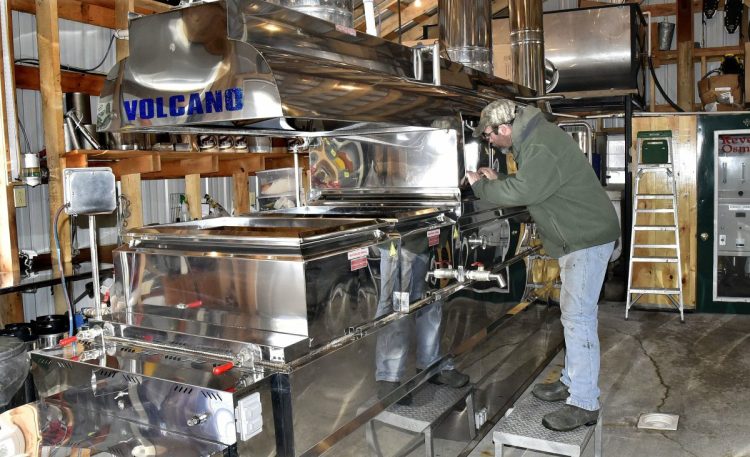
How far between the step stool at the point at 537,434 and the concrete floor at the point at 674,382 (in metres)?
0.35

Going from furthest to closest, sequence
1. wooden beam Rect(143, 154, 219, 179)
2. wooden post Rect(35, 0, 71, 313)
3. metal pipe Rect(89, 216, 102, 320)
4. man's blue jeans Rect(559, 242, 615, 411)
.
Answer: wooden beam Rect(143, 154, 219, 179) → wooden post Rect(35, 0, 71, 313) → man's blue jeans Rect(559, 242, 615, 411) → metal pipe Rect(89, 216, 102, 320)

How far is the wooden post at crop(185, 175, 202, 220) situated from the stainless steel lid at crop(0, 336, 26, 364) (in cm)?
275

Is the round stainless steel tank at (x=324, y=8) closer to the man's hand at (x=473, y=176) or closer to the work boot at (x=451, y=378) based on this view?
the man's hand at (x=473, y=176)

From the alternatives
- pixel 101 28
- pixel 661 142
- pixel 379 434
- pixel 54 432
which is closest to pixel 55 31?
pixel 101 28

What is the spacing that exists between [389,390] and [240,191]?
3.75m

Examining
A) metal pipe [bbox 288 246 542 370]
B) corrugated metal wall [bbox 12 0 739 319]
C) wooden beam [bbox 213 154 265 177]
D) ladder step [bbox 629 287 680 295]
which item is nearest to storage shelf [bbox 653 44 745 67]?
ladder step [bbox 629 287 680 295]

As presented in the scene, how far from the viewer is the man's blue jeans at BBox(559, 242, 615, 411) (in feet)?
10.5

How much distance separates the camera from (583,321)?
127 inches

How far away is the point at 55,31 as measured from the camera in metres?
4.04

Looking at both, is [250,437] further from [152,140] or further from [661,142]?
[661,142]

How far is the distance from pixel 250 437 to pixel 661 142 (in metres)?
5.59

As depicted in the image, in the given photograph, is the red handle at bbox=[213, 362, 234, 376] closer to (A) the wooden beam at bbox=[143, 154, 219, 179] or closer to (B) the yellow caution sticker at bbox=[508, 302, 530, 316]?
(B) the yellow caution sticker at bbox=[508, 302, 530, 316]

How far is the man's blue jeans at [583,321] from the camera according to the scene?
3.19 metres

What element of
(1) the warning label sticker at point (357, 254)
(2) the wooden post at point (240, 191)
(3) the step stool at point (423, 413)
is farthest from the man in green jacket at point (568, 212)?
(2) the wooden post at point (240, 191)
